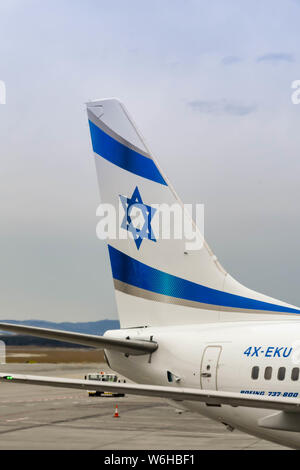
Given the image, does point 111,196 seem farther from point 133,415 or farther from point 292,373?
point 133,415

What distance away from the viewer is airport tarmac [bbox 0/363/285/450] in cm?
2480

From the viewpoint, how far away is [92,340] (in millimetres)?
15219

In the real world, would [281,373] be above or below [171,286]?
below

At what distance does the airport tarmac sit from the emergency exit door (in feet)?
27.4

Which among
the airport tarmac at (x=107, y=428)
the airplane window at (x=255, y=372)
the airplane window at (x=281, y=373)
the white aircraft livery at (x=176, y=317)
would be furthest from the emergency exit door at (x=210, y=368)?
the airport tarmac at (x=107, y=428)

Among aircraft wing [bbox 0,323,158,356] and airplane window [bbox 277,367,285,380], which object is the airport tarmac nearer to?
aircraft wing [bbox 0,323,158,356]

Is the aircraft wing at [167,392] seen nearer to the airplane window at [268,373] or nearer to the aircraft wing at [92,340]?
the aircraft wing at [92,340]

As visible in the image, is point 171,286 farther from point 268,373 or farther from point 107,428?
point 107,428

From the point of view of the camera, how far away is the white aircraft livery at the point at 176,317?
48.9ft

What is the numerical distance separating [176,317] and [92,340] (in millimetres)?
2819

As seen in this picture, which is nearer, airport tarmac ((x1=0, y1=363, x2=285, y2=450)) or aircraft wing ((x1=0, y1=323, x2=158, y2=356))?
aircraft wing ((x1=0, y1=323, x2=158, y2=356))

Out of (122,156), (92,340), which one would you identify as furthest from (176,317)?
(122,156)

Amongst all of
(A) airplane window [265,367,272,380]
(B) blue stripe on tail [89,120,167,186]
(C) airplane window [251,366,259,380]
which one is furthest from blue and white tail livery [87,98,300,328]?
(A) airplane window [265,367,272,380]

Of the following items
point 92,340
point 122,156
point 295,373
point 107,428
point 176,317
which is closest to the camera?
point 295,373
